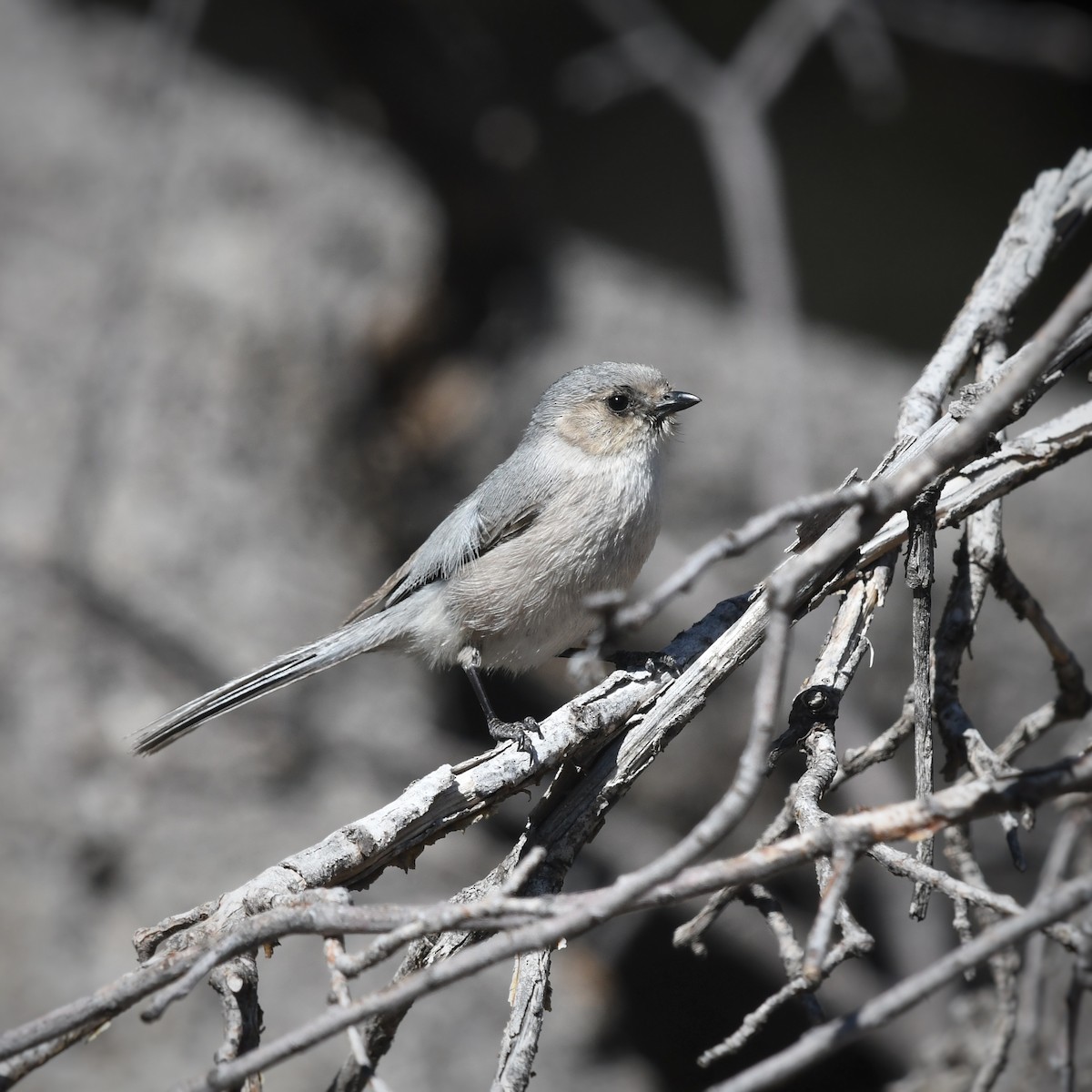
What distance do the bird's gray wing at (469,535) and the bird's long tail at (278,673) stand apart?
0.31ft

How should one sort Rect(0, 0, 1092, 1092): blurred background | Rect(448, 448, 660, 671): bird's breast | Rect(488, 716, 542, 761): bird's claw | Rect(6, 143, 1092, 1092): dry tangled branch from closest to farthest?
Rect(6, 143, 1092, 1092): dry tangled branch → Rect(488, 716, 542, 761): bird's claw → Rect(448, 448, 660, 671): bird's breast → Rect(0, 0, 1092, 1092): blurred background

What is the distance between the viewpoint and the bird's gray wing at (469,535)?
3.55 meters

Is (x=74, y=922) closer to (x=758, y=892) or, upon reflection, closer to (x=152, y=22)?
(x=758, y=892)

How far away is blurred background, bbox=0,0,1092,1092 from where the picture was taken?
4.81m

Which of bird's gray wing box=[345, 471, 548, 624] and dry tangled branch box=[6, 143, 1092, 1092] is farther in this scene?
bird's gray wing box=[345, 471, 548, 624]

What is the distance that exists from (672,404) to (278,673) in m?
1.64

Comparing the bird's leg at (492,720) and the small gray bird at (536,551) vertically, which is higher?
the small gray bird at (536,551)

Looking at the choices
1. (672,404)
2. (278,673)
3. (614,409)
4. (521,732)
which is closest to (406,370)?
(614,409)

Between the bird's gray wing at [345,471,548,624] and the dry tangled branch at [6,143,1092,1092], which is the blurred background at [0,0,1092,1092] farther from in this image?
the dry tangled branch at [6,143,1092,1092]

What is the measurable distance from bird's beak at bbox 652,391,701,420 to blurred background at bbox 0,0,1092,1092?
38.5 inches

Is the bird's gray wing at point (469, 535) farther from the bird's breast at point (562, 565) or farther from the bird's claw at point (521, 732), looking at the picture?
the bird's claw at point (521, 732)

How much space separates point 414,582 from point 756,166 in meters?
2.29

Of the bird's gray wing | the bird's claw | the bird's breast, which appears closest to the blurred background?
the bird's breast

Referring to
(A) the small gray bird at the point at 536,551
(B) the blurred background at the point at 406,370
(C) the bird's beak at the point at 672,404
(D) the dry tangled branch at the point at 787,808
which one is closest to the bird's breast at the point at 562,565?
(A) the small gray bird at the point at 536,551
